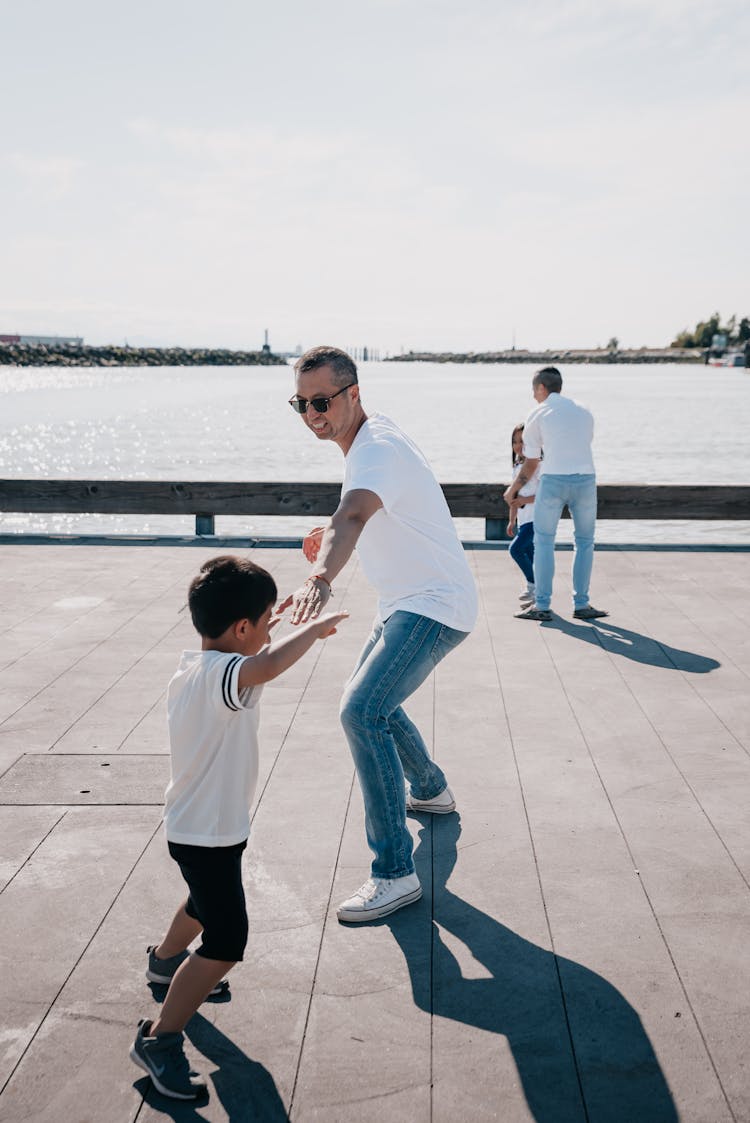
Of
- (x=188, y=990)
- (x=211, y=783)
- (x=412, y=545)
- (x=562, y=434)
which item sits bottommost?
(x=188, y=990)

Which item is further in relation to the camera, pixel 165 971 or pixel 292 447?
pixel 292 447

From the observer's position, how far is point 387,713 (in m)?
3.76

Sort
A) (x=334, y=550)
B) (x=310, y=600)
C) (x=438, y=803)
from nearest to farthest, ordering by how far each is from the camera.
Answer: (x=310, y=600) < (x=334, y=550) < (x=438, y=803)

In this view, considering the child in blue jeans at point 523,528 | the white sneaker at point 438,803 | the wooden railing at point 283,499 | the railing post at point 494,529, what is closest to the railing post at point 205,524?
the wooden railing at point 283,499

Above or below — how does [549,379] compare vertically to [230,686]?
above

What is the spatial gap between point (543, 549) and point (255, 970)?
5.37m

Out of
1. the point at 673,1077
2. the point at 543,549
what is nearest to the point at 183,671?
the point at 673,1077

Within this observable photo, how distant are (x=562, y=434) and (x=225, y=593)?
566cm

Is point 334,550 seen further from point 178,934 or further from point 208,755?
point 178,934

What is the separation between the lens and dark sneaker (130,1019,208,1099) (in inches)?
110

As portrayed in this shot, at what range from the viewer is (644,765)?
5.19 meters

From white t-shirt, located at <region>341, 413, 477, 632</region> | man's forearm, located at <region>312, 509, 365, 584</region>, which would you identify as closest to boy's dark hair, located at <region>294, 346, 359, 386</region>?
white t-shirt, located at <region>341, 413, 477, 632</region>

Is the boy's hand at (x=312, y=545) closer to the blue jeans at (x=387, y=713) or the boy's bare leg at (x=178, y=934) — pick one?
the blue jeans at (x=387, y=713)

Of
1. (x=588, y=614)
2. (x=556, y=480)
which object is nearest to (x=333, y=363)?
(x=556, y=480)
